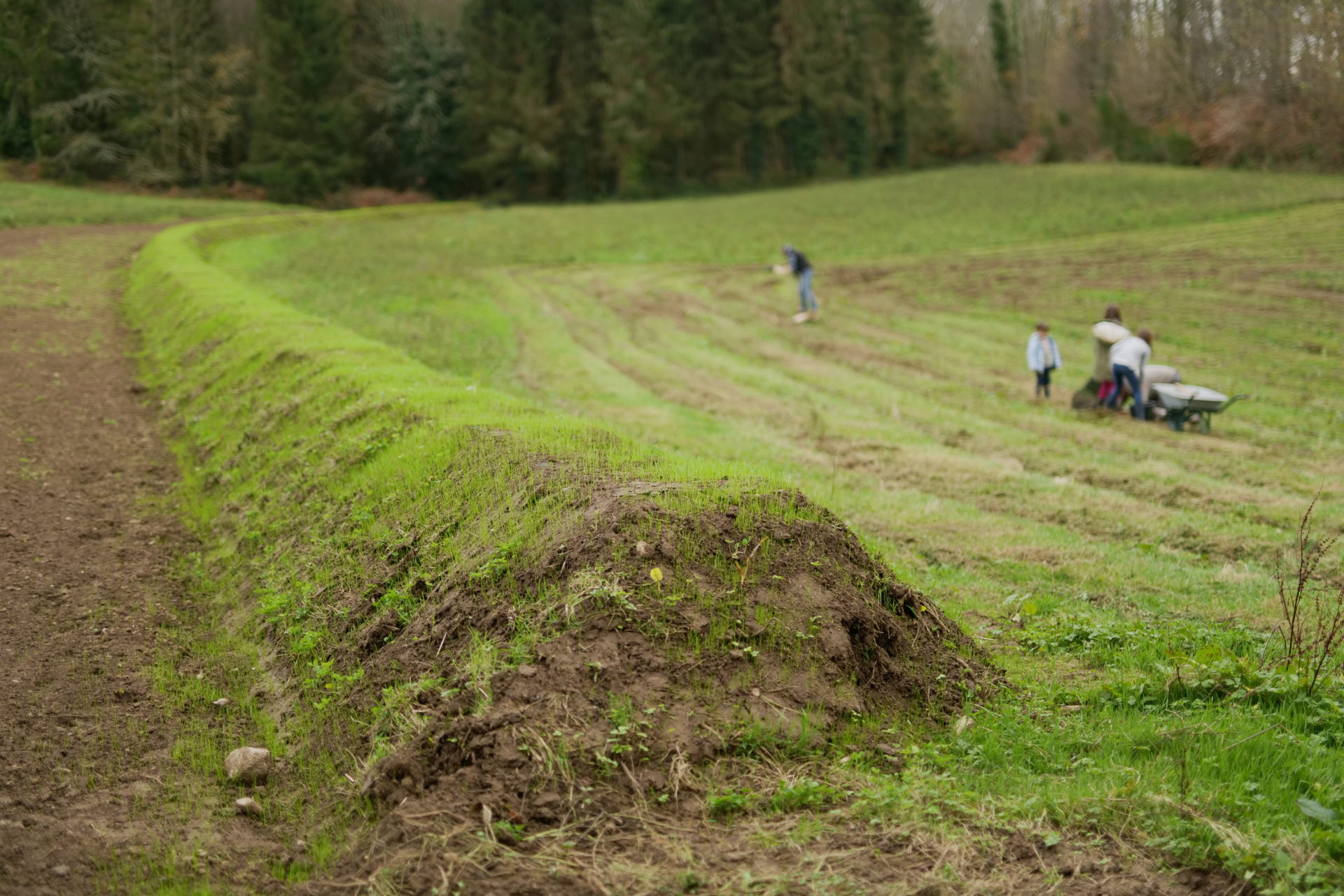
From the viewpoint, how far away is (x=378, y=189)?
67.8 m

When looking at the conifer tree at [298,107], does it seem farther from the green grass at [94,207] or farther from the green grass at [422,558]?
the green grass at [422,558]

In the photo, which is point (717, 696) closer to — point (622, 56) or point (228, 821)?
point (228, 821)

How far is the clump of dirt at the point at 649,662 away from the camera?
181 inches

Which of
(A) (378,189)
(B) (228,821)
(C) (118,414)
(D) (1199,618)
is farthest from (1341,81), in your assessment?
(A) (378,189)

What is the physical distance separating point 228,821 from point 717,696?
255 cm

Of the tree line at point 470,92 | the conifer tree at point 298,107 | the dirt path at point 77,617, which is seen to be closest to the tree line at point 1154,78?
the tree line at point 470,92

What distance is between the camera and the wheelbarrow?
13789 mm

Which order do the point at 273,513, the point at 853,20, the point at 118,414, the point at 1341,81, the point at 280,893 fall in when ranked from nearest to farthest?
the point at 280,893
the point at 273,513
the point at 118,414
the point at 1341,81
the point at 853,20

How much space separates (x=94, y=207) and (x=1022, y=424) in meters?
45.5

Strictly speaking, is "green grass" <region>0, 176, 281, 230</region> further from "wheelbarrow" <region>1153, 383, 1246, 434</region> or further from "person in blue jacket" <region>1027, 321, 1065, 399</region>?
"wheelbarrow" <region>1153, 383, 1246, 434</region>

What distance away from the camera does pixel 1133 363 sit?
14734 millimetres

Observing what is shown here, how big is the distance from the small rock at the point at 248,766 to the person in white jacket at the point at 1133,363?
42.7 ft

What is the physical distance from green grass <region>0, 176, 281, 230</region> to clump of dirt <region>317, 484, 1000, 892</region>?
4061 cm

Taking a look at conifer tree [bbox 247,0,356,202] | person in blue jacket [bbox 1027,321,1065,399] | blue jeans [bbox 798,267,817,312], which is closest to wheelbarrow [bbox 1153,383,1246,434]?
person in blue jacket [bbox 1027,321,1065,399]
